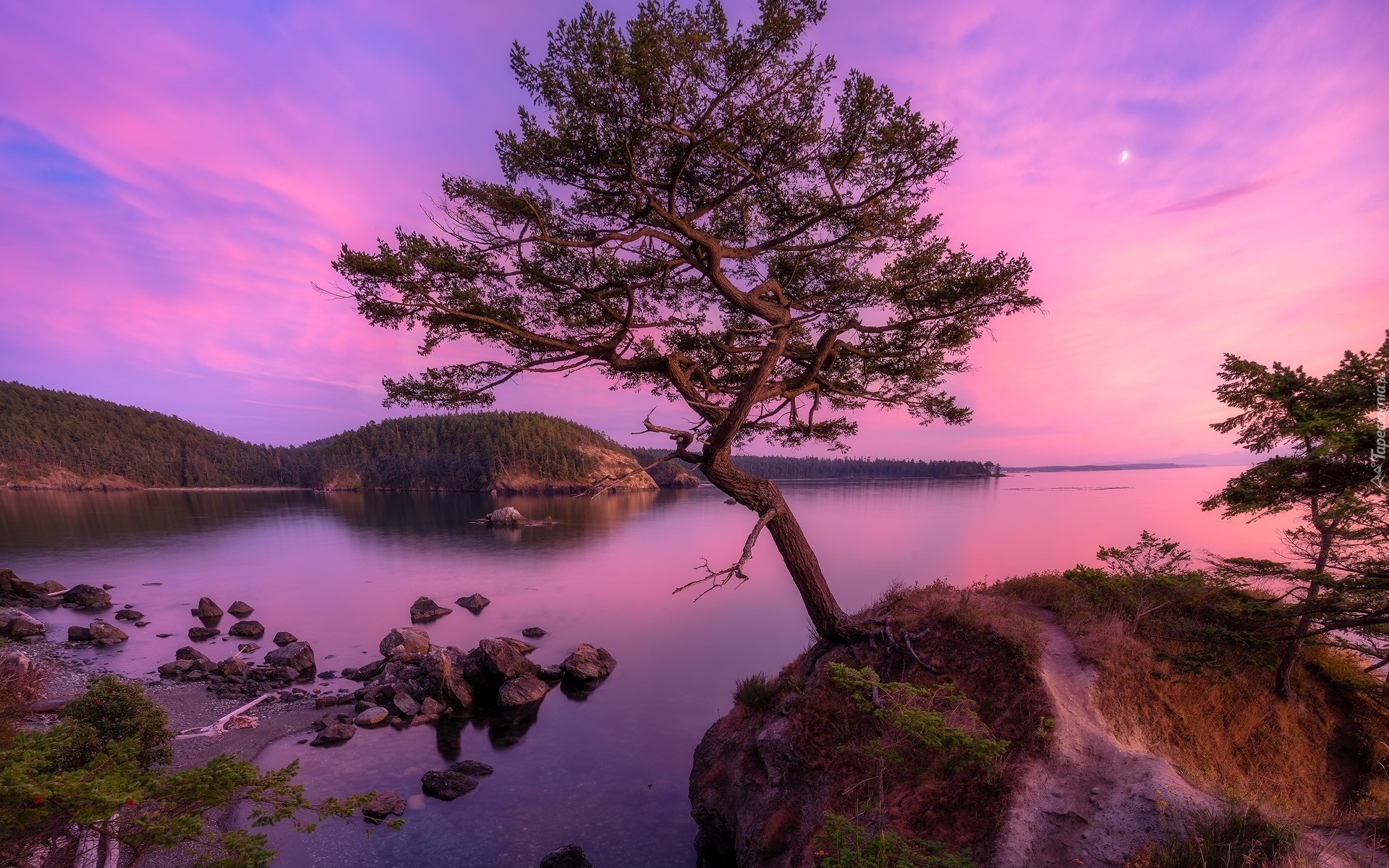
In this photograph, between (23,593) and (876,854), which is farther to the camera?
(23,593)

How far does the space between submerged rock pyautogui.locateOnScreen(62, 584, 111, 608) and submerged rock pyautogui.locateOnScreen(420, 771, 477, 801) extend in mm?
26192

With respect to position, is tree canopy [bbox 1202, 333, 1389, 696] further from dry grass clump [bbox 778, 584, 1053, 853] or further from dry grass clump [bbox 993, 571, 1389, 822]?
dry grass clump [bbox 778, 584, 1053, 853]

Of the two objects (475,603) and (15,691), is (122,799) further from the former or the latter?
(475,603)

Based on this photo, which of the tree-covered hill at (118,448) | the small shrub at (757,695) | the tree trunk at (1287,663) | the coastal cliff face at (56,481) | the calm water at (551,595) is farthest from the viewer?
the tree-covered hill at (118,448)

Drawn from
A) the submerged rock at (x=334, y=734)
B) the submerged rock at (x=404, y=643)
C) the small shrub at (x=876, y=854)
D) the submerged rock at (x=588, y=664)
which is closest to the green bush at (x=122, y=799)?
the small shrub at (x=876, y=854)

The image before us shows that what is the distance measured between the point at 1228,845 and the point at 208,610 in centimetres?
3316

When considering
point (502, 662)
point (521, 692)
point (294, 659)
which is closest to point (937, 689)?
point (521, 692)

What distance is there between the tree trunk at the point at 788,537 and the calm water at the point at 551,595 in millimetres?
4876

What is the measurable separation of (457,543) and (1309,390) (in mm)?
49417

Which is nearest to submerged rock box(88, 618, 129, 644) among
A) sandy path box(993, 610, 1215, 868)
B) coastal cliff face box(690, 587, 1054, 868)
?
coastal cliff face box(690, 587, 1054, 868)

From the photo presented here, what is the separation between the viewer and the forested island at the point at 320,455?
11831 centimetres

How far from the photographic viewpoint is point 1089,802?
5.67m

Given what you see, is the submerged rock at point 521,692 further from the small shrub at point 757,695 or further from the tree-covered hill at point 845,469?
the tree-covered hill at point 845,469

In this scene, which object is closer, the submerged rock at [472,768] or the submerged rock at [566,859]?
the submerged rock at [566,859]
